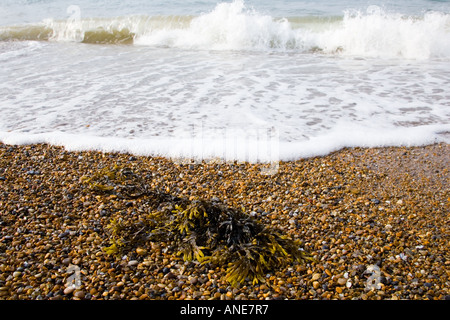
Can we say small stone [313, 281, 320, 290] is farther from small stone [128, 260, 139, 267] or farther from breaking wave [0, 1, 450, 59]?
breaking wave [0, 1, 450, 59]

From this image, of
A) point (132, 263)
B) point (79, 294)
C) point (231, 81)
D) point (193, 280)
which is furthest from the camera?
point (231, 81)

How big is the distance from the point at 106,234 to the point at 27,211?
83 cm

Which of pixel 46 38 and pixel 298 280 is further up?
pixel 46 38

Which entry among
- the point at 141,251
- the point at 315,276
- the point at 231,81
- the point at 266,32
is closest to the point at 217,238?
the point at 141,251

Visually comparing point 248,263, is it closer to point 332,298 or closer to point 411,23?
point 332,298

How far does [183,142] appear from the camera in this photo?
4266mm

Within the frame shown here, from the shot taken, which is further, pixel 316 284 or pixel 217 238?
pixel 217 238

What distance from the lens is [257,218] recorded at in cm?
296

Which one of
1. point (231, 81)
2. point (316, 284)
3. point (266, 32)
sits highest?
point (266, 32)

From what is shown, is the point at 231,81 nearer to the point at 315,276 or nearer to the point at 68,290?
the point at 315,276

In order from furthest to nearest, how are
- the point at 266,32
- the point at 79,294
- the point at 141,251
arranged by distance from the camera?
the point at 266,32
the point at 141,251
the point at 79,294

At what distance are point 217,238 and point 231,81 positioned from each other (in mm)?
4726

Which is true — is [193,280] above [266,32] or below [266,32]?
below
